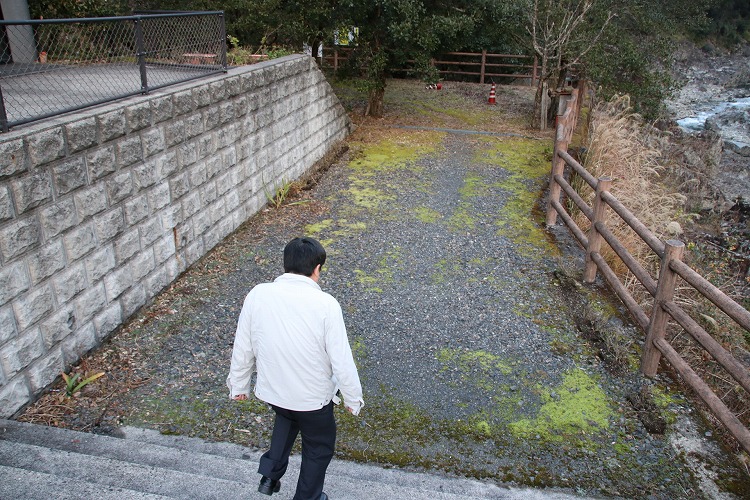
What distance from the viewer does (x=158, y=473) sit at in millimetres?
3096

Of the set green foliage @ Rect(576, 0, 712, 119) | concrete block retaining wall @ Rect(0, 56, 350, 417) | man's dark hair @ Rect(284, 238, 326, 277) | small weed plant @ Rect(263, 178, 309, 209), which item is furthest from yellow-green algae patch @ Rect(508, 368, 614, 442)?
green foliage @ Rect(576, 0, 712, 119)

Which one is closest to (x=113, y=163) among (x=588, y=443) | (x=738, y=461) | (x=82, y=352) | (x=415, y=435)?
(x=82, y=352)

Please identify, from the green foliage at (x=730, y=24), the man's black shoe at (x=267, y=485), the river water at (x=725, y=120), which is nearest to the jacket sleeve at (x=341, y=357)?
the man's black shoe at (x=267, y=485)

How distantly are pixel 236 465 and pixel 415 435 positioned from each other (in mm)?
1189

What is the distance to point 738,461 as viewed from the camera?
12.6ft

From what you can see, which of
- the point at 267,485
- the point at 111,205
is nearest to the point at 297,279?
the point at 267,485

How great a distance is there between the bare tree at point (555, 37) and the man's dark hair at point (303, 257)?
35.4ft

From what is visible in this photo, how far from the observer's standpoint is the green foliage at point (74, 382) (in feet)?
13.6

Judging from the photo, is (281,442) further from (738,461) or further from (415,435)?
(738,461)

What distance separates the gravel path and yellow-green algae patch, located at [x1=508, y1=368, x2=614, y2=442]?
0.03ft

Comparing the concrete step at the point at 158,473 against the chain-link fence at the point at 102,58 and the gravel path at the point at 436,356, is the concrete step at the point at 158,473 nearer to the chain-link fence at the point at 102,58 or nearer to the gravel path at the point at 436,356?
the gravel path at the point at 436,356

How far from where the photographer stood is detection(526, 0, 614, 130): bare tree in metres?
12.4

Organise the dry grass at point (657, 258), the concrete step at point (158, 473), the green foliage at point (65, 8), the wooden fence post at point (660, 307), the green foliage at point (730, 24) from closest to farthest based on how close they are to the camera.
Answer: the concrete step at point (158, 473) < the wooden fence post at point (660, 307) < the dry grass at point (657, 258) < the green foliage at point (65, 8) < the green foliage at point (730, 24)

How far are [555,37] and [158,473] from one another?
12032 mm
